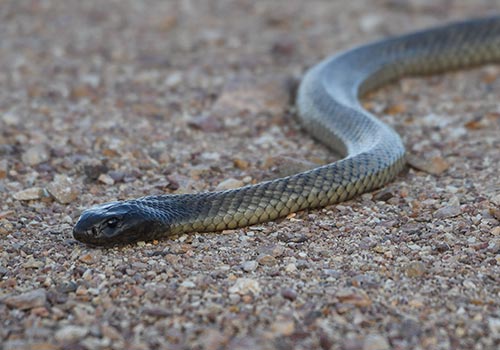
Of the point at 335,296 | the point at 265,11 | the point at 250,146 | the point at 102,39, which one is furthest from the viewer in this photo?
the point at 265,11

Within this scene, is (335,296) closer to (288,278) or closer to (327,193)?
(288,278)

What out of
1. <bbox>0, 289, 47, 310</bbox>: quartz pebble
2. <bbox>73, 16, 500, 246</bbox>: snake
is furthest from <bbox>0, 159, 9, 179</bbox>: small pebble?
<bbox>0, 289, 47, 310</bbox>: quartz pebble

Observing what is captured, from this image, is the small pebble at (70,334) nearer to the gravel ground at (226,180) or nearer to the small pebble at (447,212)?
the gravel ground at (226,180)

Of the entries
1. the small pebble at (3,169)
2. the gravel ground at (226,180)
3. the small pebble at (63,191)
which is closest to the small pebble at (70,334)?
the gravel ground at (226,180)

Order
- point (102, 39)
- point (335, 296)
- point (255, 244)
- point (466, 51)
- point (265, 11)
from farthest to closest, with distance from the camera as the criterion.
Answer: point (265, 11) < point (102, 39) < point (466, 51) < point (255, 244) < point (335, 296)

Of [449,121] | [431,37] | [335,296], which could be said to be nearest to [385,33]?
[431,37]

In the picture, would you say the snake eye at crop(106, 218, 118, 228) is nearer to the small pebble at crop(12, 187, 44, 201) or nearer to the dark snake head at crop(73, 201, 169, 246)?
the dark snake head at crop(73, 201, 169, 246)

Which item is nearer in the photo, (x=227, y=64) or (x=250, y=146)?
(x=250, y=146)
